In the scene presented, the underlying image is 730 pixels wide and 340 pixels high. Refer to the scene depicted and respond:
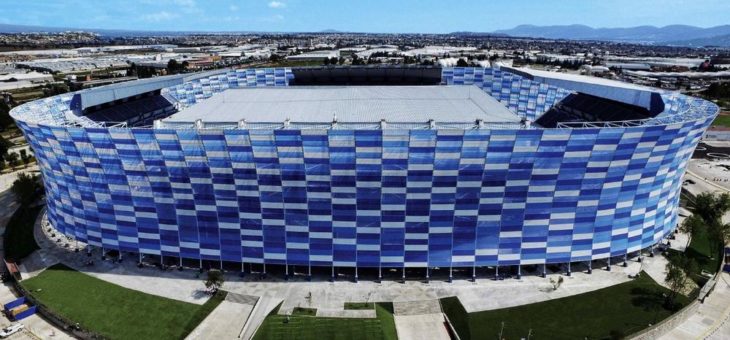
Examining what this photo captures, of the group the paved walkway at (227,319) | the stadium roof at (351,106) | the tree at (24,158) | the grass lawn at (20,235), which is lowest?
the paved walkway at (227,319)

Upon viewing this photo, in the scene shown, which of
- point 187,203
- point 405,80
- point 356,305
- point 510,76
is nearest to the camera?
point 356,305

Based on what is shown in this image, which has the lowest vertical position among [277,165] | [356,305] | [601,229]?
[356,305]

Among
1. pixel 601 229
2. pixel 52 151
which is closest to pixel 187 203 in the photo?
pixel 52 151

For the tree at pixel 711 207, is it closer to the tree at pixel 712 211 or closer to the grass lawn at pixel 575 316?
the tree at pixel 712 211

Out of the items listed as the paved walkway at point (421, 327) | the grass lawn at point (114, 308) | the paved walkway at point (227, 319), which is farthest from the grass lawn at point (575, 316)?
the grass lawn at point (114, 308)

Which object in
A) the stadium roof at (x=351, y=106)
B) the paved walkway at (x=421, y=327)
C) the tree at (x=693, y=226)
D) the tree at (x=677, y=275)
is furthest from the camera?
the stadium roof at (x=351, y=106)

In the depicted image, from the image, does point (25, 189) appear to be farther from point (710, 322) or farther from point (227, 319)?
point (710, 322)

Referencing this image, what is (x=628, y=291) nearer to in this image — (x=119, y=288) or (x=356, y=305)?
(x=356, y=305)

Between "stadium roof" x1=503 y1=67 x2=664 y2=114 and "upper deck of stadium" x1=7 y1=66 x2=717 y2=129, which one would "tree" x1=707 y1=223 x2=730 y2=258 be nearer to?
"upper deck of stadium" x1=7 y1=66 x2=717 y2=129
